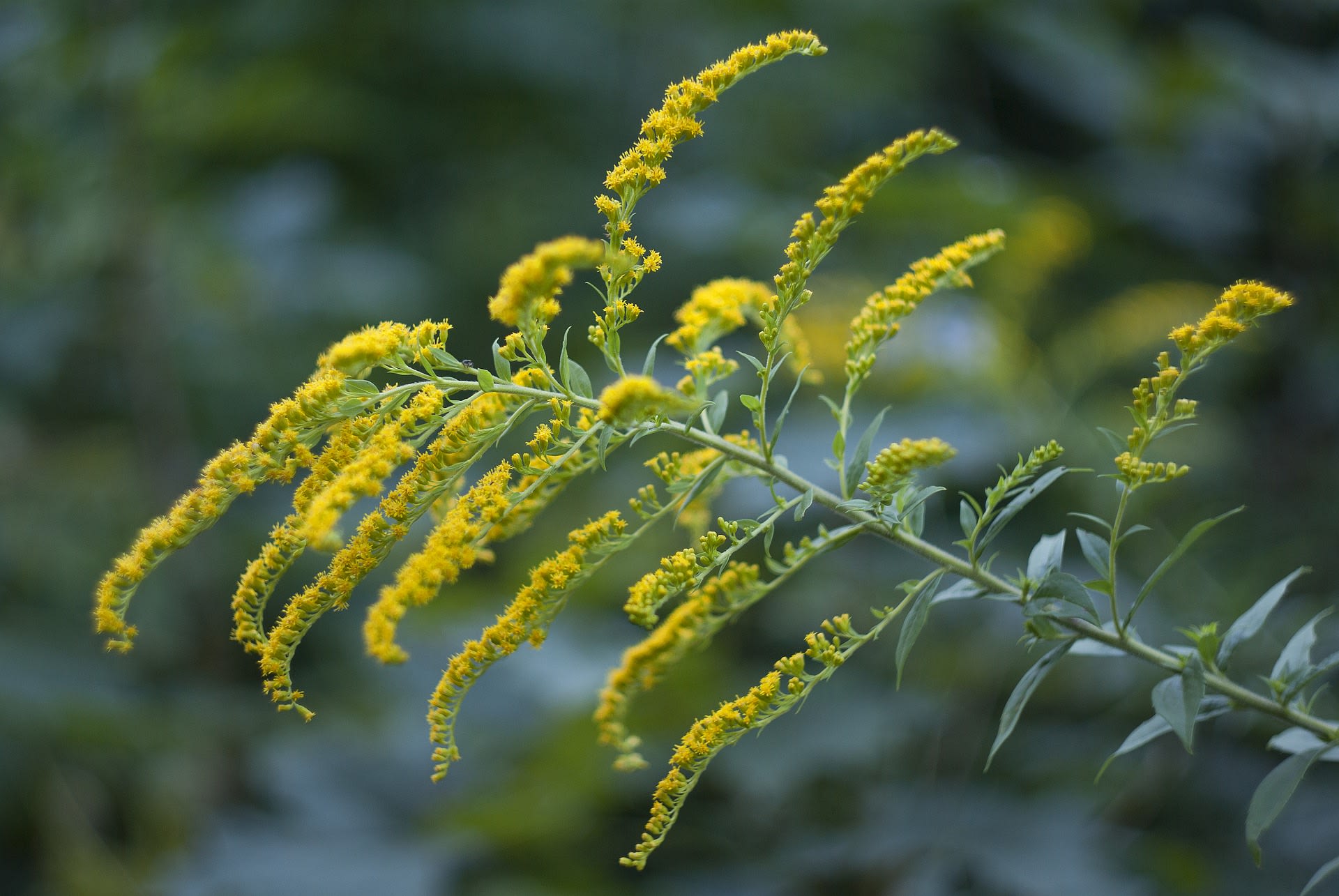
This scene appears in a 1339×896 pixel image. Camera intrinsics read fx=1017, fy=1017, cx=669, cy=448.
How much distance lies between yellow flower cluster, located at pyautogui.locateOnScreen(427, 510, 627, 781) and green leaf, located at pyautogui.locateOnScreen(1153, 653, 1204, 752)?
0.60 m

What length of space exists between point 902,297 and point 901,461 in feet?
0.95

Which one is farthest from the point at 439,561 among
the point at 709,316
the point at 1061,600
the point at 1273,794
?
the point at 1273,794

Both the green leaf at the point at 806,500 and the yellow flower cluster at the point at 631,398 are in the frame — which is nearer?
the yellow flower cluster at the point at 631,398

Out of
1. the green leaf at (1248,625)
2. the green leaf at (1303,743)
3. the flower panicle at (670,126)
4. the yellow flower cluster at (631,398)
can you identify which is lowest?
the green leaf at (1303,743)

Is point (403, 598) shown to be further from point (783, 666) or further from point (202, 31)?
point (202, 31)

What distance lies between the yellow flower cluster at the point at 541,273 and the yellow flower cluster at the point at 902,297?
1.17 ft

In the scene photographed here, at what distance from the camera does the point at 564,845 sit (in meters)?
3.12

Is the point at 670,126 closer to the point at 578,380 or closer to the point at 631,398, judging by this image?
the point at 578,380

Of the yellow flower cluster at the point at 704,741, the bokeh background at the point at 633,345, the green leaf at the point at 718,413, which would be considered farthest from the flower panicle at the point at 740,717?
the bokeh background at the point at 633,345

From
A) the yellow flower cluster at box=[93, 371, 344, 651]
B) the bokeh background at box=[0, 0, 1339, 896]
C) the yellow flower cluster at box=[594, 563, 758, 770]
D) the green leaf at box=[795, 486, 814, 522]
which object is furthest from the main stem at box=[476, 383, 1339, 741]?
the bokeh background at box=[0, 0, 1339, 896]

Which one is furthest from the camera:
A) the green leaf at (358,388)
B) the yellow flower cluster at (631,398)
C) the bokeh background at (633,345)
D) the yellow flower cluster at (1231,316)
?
the bokeh background at (633,345)

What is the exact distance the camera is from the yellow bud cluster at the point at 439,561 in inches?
41.0

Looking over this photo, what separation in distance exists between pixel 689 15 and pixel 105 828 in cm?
459

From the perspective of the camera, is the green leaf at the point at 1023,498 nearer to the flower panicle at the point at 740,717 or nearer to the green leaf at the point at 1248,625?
the flower panicle at the point at 740,717
